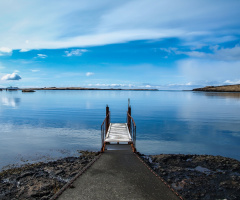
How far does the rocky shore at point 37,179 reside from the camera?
9297mm

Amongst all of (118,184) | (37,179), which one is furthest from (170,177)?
(37,179)

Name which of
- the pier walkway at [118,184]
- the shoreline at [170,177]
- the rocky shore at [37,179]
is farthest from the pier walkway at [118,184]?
the rocky shore at [37,179]

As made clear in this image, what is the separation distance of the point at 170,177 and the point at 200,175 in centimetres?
193

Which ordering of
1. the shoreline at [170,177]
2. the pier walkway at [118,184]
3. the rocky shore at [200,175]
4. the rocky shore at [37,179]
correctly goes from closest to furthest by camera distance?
the pier walkway at [118,184] → the rocky shore at [37,179] → the shoreline at [170,177] → the rocky shore at [200,175]

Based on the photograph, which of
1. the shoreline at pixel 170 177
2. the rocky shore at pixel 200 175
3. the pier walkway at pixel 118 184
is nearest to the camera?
the pier walkway at pixel 118 184

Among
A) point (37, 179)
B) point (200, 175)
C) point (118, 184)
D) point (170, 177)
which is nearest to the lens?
point (118, 184)

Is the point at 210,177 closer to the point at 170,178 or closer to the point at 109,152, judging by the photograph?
the point at 170,178

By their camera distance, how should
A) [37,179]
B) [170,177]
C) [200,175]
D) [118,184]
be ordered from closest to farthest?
[118,184] → [37,179] → [170,177] → [200,175]

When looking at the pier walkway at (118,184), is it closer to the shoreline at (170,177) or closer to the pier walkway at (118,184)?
the pier walkway at (118,184)

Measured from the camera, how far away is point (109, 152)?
13.3 meters

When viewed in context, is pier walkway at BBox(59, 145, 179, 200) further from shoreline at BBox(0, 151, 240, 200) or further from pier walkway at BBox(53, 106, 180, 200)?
shoreline at BBox(0, 151, 240, 200)

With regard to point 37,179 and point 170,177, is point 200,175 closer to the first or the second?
point 170,177

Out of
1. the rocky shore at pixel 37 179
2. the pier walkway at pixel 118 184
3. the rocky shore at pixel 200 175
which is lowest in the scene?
the rocky shore at pixel 200 175

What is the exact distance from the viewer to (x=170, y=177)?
11461 mm
